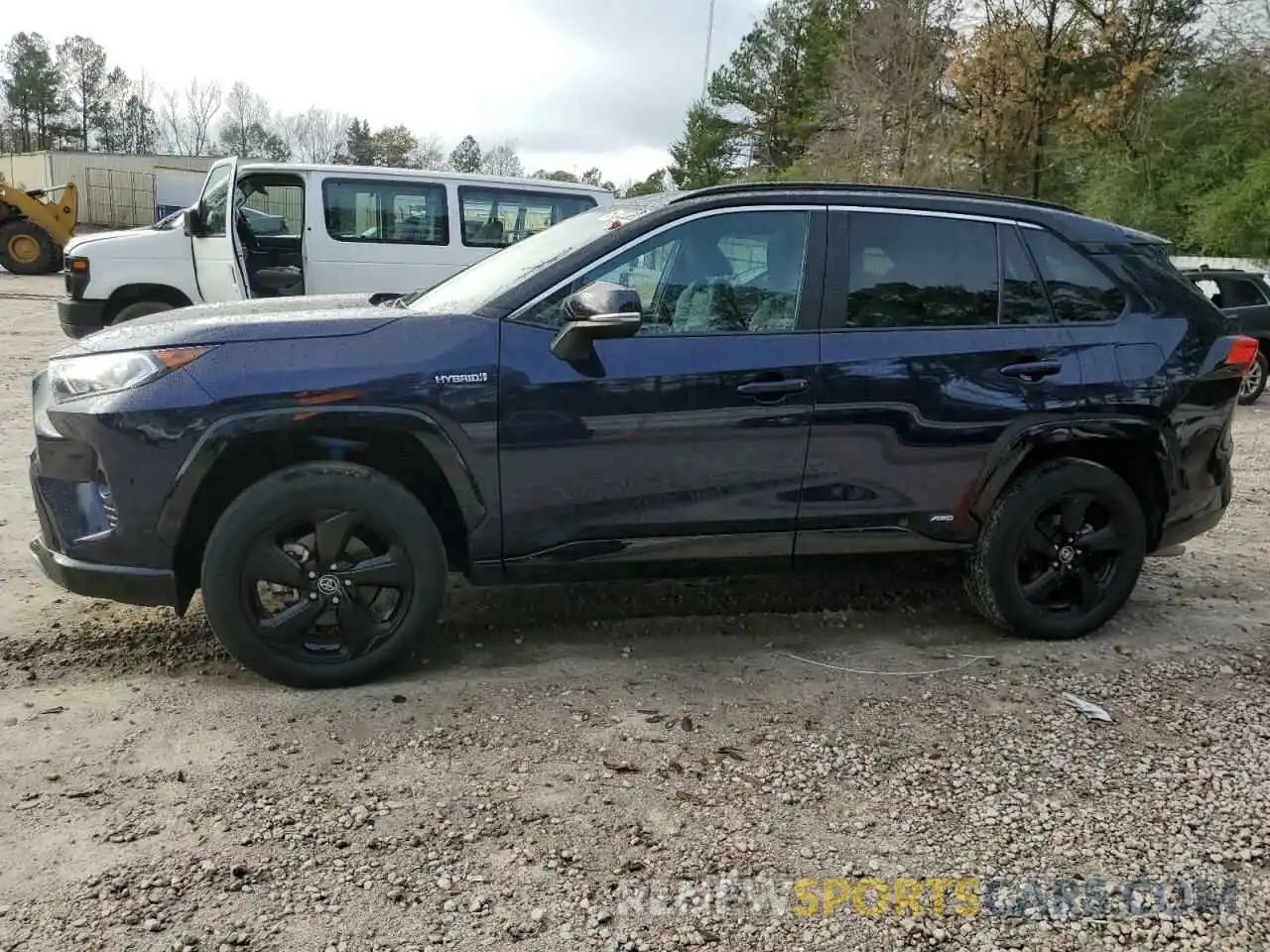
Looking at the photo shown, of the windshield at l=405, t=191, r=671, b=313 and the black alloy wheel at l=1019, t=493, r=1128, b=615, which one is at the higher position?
the windshield at l=405, t=191, r=671, b=313

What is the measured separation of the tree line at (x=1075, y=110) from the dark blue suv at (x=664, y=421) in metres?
20.0

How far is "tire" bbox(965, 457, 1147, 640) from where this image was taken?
13.4 feet

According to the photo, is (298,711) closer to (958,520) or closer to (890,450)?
(890,450)

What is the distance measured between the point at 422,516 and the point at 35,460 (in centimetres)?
135

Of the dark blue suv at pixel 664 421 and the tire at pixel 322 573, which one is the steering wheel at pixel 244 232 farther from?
the tire at pixel 322 573

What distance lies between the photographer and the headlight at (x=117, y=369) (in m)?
3.31

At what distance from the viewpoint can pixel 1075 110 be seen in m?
26.0

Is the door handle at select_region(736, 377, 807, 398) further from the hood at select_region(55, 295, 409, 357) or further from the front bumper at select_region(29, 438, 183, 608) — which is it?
the front bumper at select_region(29, 438, 183, 608)

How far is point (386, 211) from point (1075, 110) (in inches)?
866

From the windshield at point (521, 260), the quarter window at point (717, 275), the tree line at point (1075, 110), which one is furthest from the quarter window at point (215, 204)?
the tree line at point (1075, 110)

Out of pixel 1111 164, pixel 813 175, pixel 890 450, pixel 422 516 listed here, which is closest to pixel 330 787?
pixel 422 516

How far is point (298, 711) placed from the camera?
3.41 meters

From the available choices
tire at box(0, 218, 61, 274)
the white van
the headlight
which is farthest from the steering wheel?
tire at box(0, 218, 61, 274)

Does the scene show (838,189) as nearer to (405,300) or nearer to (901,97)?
(405,300)
